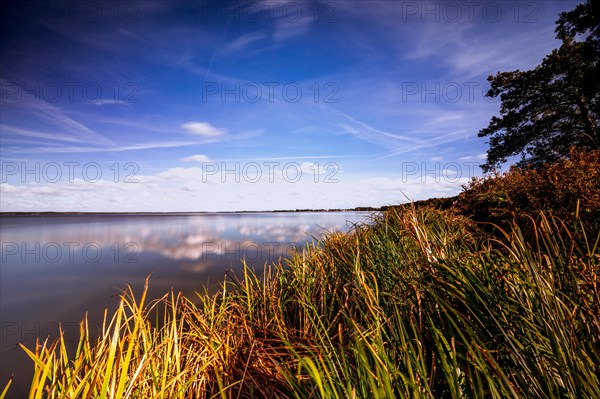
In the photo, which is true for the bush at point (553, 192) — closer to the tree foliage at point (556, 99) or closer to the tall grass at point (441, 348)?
the tall grass at point (441, 348)

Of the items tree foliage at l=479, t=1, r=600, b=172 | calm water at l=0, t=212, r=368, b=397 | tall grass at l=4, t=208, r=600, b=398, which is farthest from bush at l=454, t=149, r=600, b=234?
tree foliage at l=479, t=1, r=600, b=172

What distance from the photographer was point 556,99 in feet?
50.0

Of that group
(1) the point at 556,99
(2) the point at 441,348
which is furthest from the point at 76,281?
(1) the point at 556,99

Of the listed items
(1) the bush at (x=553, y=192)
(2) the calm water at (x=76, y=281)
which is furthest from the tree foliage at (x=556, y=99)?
(2) the calm water at (x=76, y=281)

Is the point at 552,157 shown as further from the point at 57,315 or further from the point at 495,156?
the point at 57,315

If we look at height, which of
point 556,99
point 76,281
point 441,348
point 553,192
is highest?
point 556,99

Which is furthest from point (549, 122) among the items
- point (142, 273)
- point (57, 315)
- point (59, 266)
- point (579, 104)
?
point (59, 266)

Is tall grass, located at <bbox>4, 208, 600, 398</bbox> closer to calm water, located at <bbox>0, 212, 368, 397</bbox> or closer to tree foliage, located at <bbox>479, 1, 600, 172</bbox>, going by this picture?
calm water, located at <bbox>0, 212, 368, 397</bbox>

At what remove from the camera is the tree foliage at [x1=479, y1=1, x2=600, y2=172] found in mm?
14070

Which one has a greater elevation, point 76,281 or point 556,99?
point 556,99

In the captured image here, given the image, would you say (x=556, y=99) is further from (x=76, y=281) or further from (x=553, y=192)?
(x=76, y=281)

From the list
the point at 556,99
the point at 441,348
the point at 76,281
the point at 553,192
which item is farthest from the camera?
the point at 556,99

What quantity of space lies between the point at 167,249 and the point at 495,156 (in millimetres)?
20261

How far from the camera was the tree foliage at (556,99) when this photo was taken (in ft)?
46.2
